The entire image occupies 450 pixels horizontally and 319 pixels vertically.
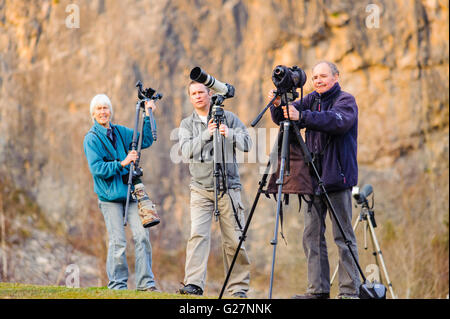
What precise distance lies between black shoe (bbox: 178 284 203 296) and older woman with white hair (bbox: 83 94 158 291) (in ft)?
1.01

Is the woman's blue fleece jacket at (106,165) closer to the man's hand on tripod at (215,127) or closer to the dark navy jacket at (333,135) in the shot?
the man's hand on tripod at (215,127)

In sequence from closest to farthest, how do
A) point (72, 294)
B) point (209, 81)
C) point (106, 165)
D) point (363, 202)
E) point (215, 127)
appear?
point (72, 294)
point (209, 81)
point (215, 127)
point (106, 165)
point (363, 202)

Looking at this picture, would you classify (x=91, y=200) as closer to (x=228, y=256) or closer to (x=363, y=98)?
(x=363, y=98)

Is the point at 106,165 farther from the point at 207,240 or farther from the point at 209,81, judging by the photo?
the point at 209,81

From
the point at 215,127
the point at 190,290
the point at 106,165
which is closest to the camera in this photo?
the point at 215,127

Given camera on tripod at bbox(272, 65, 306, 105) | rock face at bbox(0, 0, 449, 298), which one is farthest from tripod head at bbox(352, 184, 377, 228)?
rock face at bbox(0, 0, 449, 298)

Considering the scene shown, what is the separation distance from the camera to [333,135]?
556cm

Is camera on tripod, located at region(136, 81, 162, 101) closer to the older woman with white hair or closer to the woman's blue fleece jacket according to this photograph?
the older woman with white hair

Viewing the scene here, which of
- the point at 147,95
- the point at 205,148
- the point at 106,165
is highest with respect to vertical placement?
the point at 147,95

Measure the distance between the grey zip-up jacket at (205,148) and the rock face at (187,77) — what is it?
929cm

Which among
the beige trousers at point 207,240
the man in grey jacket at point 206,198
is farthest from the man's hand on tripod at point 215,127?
the beige trousers at point 207,240

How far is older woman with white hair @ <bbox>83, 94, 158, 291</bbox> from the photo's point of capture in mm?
6054

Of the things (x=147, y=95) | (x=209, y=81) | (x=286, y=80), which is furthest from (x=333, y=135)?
(x=147, y=95)

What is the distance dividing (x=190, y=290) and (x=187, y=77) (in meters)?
10.5
